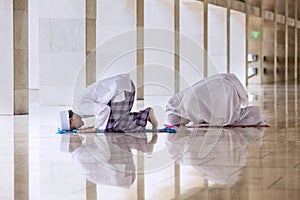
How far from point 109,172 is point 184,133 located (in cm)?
452

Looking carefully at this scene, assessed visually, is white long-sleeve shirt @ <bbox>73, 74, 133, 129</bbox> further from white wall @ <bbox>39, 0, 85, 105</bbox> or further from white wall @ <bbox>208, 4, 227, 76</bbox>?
white wall @ <bbox>208, 4, 227, 76</bbox>

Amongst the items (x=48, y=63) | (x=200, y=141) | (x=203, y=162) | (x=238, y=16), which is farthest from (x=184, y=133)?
(x=238, y=16)

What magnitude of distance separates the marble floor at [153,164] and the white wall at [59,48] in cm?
717

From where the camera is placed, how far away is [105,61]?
70.7 ft

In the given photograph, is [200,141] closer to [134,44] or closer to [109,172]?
[109,172]

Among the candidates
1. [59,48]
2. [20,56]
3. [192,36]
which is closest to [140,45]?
[59,48]

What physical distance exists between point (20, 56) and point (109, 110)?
5708 millimetres

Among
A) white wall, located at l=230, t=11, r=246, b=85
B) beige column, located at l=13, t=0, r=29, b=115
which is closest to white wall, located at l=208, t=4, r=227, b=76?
white wall, located at l=230, t=11, r=246, b=85

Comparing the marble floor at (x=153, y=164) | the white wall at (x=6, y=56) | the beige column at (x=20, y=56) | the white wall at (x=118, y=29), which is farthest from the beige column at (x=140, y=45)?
the marble floor at (x=153, y=164)

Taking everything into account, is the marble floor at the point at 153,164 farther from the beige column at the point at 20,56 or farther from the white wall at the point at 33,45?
the white wall at the point at 33,45

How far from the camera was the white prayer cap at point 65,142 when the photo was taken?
32.1ft

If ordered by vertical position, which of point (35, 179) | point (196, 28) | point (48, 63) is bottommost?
point (35, 179)

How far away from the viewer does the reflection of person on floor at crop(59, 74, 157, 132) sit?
1182 centimetres

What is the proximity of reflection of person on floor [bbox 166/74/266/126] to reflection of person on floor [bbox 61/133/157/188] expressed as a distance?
66.1 inches
